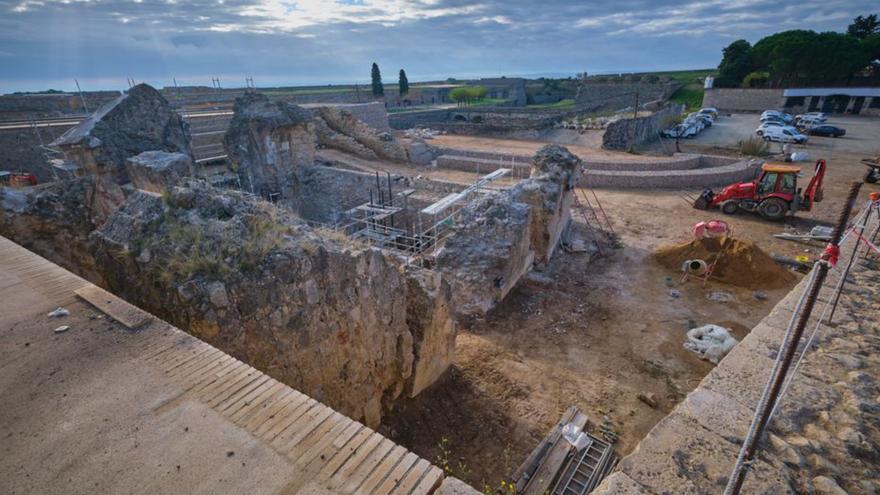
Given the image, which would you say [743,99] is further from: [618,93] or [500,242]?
[500,242]

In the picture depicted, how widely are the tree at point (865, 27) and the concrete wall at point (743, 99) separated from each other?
13.0m

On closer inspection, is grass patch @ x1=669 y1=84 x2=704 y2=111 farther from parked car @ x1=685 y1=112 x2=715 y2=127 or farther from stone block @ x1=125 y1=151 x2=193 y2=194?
stone block @ x1=125 y1=151 x2=193 y2=194

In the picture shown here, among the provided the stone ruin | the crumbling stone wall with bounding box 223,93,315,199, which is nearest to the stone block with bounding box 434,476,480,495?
the stone ruin

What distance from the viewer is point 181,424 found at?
7.93 ft

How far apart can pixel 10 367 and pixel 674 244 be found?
41.3 ft

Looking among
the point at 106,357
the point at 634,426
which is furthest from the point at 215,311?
the point at 634,426

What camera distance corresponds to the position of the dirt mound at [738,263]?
8.98 meters

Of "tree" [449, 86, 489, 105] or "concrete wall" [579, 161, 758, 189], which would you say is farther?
"tree" [449, 86, 489, 105]

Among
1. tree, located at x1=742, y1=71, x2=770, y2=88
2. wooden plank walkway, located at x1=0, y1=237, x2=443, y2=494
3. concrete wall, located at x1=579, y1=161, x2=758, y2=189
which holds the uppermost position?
tree, located at x1=742, y1=71, x2=770, y2=88

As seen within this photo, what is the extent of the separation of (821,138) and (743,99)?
15459mm

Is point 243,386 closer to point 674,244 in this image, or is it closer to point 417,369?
point 417,369

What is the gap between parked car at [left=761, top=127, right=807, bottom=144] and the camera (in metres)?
21.7

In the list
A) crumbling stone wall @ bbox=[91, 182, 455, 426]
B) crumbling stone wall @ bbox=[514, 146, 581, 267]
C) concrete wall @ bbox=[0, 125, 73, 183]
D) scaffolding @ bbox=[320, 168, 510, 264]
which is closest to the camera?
crumbling stone wall @ bbox=[91, 182, 455, 426]

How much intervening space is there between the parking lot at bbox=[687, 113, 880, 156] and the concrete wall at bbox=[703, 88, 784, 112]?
428 centimetres
